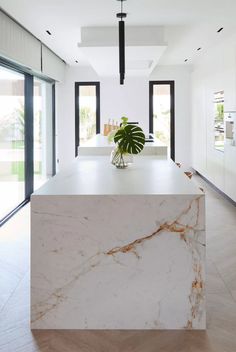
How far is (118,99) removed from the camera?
10648 millimetres

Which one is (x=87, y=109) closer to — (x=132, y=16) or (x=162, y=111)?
(x=162, y=111)

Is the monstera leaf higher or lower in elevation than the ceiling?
lower

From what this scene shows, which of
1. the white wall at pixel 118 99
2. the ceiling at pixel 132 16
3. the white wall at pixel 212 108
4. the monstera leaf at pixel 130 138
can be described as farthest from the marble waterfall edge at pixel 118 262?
the white wall at pixel 118 99

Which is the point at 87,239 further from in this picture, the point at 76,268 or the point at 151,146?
the point at 151,146

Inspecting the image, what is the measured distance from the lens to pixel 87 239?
9.20ft

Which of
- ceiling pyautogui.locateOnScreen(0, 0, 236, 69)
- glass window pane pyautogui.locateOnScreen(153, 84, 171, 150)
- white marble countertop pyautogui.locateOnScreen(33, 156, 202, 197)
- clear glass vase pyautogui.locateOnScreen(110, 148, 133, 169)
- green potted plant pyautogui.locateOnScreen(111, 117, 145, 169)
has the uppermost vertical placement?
ceiling pyautogui.locateOnScreen(0, 0, 236, 69)

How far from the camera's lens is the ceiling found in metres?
4.96

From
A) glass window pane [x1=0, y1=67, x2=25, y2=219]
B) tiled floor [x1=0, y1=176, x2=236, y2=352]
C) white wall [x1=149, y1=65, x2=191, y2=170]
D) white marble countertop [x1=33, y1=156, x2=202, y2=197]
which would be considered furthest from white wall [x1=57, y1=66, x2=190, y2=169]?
white marble countertop [x1=33, y1=156, x2=202, y2=197]

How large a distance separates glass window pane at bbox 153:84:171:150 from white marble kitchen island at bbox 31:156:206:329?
26.3 feet

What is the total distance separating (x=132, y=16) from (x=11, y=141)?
2492 millimetres

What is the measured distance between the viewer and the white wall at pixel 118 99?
10547 mm

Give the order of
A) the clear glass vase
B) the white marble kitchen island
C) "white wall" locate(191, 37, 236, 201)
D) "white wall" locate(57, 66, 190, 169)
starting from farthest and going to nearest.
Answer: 1. "white wall" locate(57, 66, 190, 169)
2. "white wall" locate(191, 37, 236, 201)
3. the clear glass vase
4. the white marble kitchen island

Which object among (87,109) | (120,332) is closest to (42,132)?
(87,109)

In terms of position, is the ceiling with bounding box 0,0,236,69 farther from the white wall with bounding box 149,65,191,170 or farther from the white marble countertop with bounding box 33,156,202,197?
the white wall with bounding box 149,65,191,170
